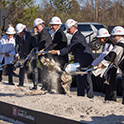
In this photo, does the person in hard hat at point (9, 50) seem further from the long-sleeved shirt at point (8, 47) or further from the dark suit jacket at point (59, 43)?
the dark suit jacket at point (59, 43)

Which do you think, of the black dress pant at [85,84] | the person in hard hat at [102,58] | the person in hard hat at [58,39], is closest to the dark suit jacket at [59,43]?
the person in hard hat at [58,39]

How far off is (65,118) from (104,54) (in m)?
2.23

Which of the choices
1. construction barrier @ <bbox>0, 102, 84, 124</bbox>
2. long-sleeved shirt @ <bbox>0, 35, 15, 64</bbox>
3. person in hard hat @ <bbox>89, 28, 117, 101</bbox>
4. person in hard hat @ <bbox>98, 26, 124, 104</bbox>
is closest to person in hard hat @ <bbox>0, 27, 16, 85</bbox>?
long-sleeved shirt @ <bbox>0, 35, 15, 64</bbox>

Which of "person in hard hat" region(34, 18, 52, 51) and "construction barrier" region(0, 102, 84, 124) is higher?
"person in hard hat" region(34, 18, 52, 51)

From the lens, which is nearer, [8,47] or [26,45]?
[26,45]

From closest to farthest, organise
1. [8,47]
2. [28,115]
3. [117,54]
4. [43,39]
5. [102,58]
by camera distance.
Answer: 1. [28,115]
2. [117,54]
3. [102,58]
4. [43,39]
5. [8,47]

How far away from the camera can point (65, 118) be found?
486 cm

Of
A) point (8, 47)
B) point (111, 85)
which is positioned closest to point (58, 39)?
point (111, 85)

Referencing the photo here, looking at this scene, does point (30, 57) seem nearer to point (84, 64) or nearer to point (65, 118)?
point (84, 64)

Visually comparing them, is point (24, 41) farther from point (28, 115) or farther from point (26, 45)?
point (28, 115)

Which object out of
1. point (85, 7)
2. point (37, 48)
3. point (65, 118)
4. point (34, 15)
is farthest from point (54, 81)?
point (85, 7)

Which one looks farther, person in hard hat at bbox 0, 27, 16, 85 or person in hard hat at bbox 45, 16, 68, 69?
person in hard hat at bbox 0, 27, 16, 85

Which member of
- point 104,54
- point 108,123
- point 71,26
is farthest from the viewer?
point 71,26

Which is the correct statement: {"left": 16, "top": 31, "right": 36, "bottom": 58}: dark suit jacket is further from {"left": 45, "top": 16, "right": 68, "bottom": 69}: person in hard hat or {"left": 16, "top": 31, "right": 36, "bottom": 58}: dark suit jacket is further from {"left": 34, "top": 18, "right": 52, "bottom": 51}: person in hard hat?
{"left": 45, "top": 16, "right": 68, "bottom": 69}: person in hard hat
